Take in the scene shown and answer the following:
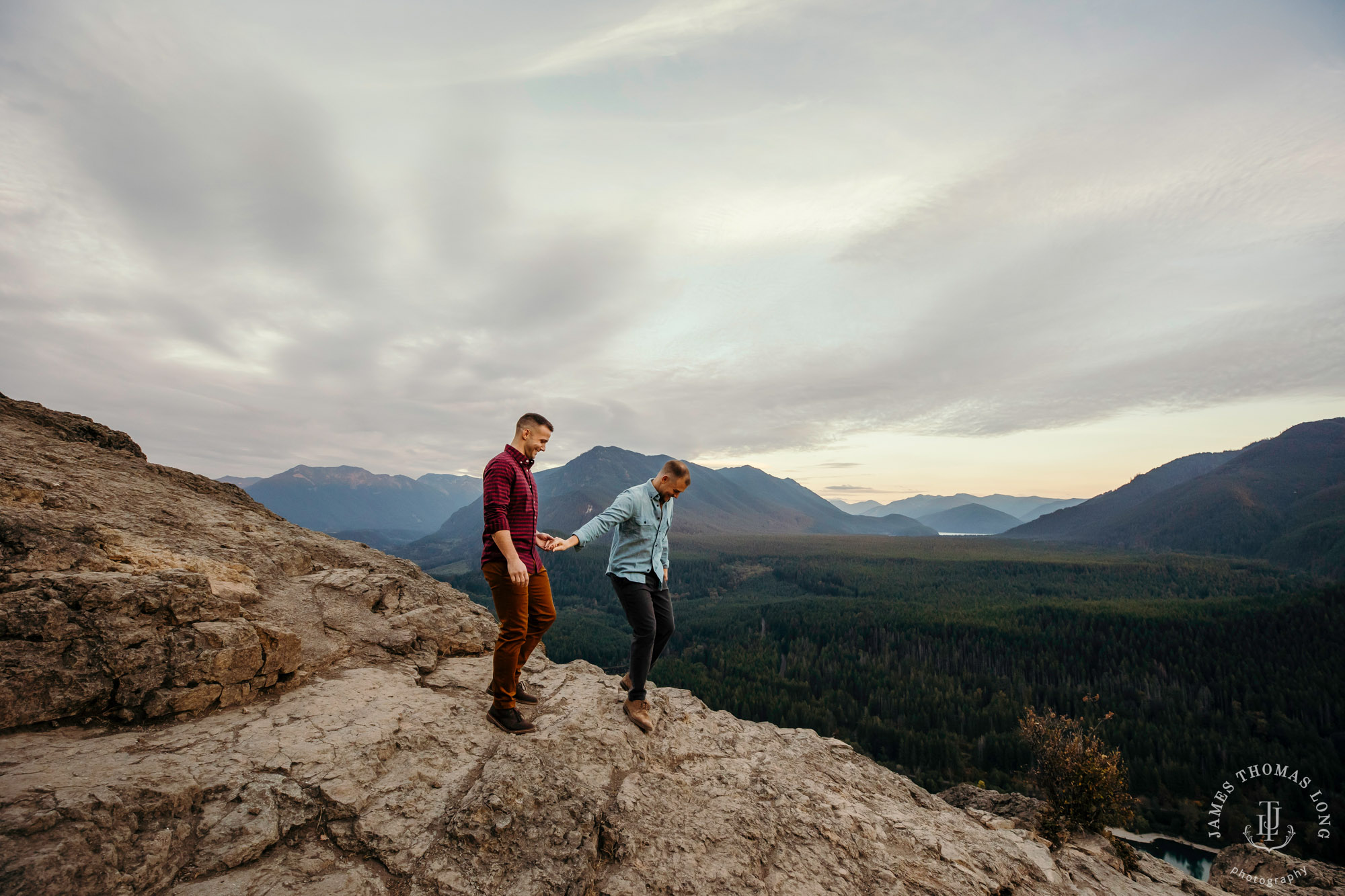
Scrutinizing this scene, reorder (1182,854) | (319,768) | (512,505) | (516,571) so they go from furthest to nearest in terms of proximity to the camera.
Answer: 1. (1182,854)
2. (512,505)
3. (516,571)
4. (319,768)

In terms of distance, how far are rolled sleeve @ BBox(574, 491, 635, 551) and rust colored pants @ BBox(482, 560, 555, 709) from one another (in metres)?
0.75

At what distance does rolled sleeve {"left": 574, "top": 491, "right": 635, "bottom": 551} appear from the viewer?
6.51 meters

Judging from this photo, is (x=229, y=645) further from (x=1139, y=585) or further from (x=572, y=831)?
(x=1139, y=585)

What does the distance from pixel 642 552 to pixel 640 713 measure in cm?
269

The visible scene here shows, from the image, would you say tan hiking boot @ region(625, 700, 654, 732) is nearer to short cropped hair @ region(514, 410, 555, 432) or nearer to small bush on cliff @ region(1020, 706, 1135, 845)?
short cropped hair @ region(514, 410, 555, 432)

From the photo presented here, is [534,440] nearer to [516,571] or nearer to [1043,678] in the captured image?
[516,571]

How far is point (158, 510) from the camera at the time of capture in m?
8.39

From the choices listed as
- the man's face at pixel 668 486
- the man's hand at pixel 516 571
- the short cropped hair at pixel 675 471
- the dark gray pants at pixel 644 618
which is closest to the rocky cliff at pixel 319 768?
the dark gray pants at pixel 644 618

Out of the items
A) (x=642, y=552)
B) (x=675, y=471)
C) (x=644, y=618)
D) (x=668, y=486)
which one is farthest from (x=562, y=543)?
(x=675, y=471)

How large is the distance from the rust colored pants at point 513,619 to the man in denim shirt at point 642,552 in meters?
0.71

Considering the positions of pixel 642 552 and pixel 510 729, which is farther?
pixel 642 552

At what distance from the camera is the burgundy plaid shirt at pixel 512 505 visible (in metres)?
5.88

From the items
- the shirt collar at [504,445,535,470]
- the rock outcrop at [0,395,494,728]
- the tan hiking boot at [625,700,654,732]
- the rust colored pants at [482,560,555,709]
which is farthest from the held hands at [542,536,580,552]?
the rock outcrop at [0,395,494,728]

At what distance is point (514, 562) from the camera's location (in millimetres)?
5777
